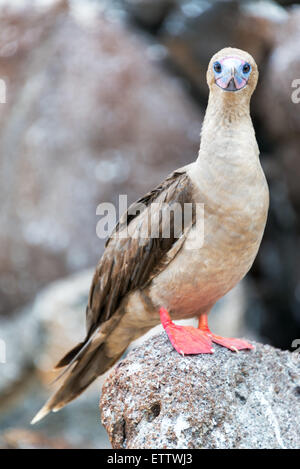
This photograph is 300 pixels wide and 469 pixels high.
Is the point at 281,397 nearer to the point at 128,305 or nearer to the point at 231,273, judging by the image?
the point at 231,273

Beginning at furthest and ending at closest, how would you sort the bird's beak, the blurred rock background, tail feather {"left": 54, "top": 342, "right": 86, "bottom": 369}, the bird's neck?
the blurred rock background
tail feather {"left": 54, "top": 342, "right": 86, "bottom": 369}
the bird's neck
the bird's beak

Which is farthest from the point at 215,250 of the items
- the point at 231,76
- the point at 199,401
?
the point at 231,76

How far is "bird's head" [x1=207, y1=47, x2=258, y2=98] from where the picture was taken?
361cm

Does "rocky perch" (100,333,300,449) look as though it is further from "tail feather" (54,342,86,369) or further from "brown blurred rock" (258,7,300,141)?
"brown blurred rock" (258,7,300,141)

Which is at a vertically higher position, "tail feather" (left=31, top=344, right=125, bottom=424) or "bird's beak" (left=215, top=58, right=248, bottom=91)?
"bird's beak" (left=215, top=58, right=248, bottom=91)

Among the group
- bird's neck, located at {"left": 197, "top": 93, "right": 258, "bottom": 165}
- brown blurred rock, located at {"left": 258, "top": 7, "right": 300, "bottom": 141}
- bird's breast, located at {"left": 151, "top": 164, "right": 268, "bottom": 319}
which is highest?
brown blurred rock, located at {"left": 258, "top": 7, "right": 300, "bottom": 141}

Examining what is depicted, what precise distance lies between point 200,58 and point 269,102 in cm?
140

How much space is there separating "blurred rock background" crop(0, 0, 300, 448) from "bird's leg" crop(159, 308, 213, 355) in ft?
14.3

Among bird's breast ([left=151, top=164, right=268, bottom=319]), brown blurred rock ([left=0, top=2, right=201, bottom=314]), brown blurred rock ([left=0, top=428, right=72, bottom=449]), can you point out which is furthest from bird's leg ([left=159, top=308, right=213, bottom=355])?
brown blurred rock ([left=0, top=2, right=201, bottom=314])

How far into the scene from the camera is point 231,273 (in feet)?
12.9

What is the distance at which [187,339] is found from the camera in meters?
3.78

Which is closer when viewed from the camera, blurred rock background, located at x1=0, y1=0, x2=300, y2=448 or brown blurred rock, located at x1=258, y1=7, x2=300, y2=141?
brown blurred rock, located at x1=258, y1=7, x2=300, y2=141

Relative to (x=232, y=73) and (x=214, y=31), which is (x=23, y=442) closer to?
(x=232, y=73)

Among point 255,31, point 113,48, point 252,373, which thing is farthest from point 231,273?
point 113,48
